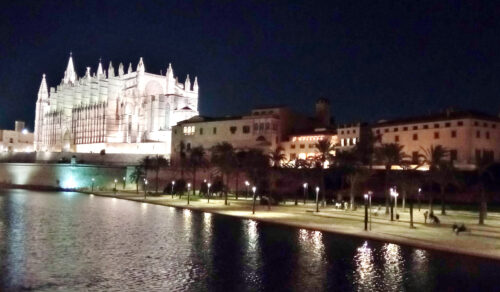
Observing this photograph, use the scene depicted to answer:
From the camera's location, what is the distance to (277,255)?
762 inches

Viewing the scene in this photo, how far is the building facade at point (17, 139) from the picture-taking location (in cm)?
11177

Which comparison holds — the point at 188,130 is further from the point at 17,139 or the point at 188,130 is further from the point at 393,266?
the point at 17,139

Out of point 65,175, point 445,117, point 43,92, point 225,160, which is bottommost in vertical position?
point 65,175

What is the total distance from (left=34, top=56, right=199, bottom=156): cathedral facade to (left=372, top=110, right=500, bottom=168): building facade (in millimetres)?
37517

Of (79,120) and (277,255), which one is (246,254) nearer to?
(277,255)

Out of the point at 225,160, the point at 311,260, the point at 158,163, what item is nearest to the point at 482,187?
the point at 311,260

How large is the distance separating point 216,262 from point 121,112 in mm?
74968

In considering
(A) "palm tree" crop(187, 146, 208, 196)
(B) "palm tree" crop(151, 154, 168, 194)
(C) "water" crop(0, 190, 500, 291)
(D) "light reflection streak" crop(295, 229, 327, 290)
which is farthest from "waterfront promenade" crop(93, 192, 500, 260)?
(B) "palm tree" crop(151, 154, 168, 194)

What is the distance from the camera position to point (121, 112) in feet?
293

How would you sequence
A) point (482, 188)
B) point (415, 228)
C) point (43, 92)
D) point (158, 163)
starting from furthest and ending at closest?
point (43, 92)
point (158, 163)
point (482, 188)
point (415, 228)

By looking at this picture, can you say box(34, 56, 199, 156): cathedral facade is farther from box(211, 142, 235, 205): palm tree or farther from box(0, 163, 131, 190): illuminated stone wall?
box(211, 142, 235, 205): palm tree

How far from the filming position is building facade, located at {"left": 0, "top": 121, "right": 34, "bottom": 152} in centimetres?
11177

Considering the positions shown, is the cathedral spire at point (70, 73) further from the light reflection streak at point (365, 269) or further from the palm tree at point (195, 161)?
the light reflection streak at point (365, 269)

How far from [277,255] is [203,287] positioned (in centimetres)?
574
